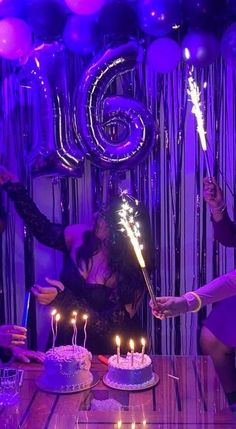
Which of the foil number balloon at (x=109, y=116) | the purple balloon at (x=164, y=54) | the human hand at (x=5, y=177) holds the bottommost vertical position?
the human hand at (x=5, y=177)

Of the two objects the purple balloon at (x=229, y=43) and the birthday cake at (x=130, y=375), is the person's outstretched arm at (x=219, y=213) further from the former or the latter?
the birthday cake at (x=130, y=375)

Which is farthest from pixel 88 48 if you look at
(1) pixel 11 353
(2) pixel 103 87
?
(1) pixel 11 353

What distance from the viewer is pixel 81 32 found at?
307cm

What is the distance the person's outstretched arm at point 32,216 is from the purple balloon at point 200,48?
4.17 ft

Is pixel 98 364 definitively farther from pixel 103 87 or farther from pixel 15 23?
pixel 15 23

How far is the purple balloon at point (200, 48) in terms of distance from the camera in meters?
2.99

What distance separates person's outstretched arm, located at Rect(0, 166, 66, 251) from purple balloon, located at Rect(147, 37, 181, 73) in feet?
3.63

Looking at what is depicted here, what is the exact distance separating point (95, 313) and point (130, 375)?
1.00 m

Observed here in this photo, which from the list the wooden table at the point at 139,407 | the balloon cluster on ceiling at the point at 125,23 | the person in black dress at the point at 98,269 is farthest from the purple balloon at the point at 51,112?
the wooden table at the point at 139,407

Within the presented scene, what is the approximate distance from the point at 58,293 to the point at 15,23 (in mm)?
1504

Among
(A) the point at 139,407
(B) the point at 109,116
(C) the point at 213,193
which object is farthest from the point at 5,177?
(A) the point at 139,407

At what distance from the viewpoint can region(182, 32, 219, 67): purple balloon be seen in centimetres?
299

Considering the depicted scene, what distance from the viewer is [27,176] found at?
11.8ft

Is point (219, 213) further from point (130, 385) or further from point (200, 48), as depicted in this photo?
point (130, 385)
